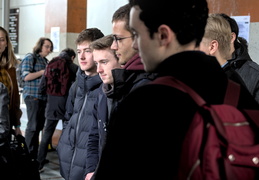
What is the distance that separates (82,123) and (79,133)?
8 centimetres

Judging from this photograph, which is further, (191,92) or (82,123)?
(82,123)

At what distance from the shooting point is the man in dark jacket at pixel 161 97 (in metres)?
1.11

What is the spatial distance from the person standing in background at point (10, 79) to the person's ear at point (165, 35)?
2885mm

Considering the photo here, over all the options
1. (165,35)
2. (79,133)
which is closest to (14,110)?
(79,133)

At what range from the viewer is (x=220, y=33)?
2.61 metres

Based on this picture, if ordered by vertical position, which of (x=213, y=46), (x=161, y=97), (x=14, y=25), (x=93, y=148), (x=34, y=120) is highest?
Result: (x=14, y=25)

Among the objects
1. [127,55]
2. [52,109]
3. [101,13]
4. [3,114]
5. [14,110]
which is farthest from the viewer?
[101,13]

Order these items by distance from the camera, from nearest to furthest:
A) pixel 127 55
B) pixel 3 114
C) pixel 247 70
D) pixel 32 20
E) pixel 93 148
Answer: pixel 127 55
pixel 93 148
pixel 247 70
pixel 3 114
pixel 32 20

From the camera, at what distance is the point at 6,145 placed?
11.2 ft

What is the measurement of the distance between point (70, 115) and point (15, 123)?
73 cm

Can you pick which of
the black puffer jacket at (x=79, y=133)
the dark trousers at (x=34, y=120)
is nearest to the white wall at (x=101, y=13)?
the dark trousers at (x=34, y=120)

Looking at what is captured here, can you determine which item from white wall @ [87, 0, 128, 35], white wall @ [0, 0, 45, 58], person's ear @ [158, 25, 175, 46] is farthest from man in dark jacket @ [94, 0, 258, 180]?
white wall @ [0, 0, 45, 58]

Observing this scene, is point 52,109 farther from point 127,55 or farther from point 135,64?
point 135,64

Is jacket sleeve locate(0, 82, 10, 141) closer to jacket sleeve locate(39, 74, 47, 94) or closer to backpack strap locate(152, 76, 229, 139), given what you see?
jacket sleeve locate(39, 74, 47, 94)
